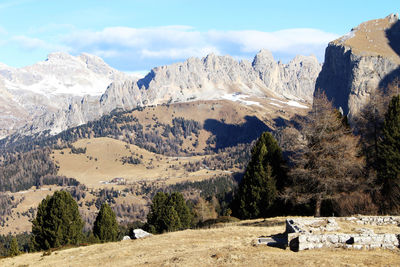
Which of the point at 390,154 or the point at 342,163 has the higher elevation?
the point at 390,154

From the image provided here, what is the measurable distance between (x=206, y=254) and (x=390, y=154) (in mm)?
33173

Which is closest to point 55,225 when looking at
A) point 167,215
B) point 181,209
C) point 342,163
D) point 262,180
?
point 167,215

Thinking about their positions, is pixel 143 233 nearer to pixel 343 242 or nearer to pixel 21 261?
pixel 21 261

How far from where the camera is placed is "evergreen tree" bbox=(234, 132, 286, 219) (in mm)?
58062

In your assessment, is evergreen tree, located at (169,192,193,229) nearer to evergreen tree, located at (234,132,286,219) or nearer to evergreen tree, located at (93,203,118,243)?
evergreen tree, located at (93,203,118,243)

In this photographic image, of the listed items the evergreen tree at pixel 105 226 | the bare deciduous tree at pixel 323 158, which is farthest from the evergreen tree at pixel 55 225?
the bare deciduous tree at pixel 323 158

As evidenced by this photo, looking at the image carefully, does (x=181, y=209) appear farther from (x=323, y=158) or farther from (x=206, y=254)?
(x=206, y=254)

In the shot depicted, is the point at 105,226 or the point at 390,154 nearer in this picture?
the point at 390,154

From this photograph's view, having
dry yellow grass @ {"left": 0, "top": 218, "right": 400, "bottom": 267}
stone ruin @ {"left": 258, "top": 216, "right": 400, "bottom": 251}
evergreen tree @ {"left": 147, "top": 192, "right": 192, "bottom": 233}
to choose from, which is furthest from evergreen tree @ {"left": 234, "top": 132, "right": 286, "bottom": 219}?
evergreen tree @ {"left": 147, "top": 192, "right": 192, "bottom": 233}

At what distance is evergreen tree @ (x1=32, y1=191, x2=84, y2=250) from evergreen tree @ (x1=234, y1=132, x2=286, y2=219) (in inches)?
1531

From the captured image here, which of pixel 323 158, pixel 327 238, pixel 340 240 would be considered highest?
pixel 323 158

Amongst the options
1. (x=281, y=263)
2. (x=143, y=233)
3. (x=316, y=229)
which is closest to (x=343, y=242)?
(x=316, y=229)

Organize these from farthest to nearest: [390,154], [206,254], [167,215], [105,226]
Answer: [167,215], [105,226], [390,154], [206,254]

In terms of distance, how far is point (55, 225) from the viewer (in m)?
75.2
